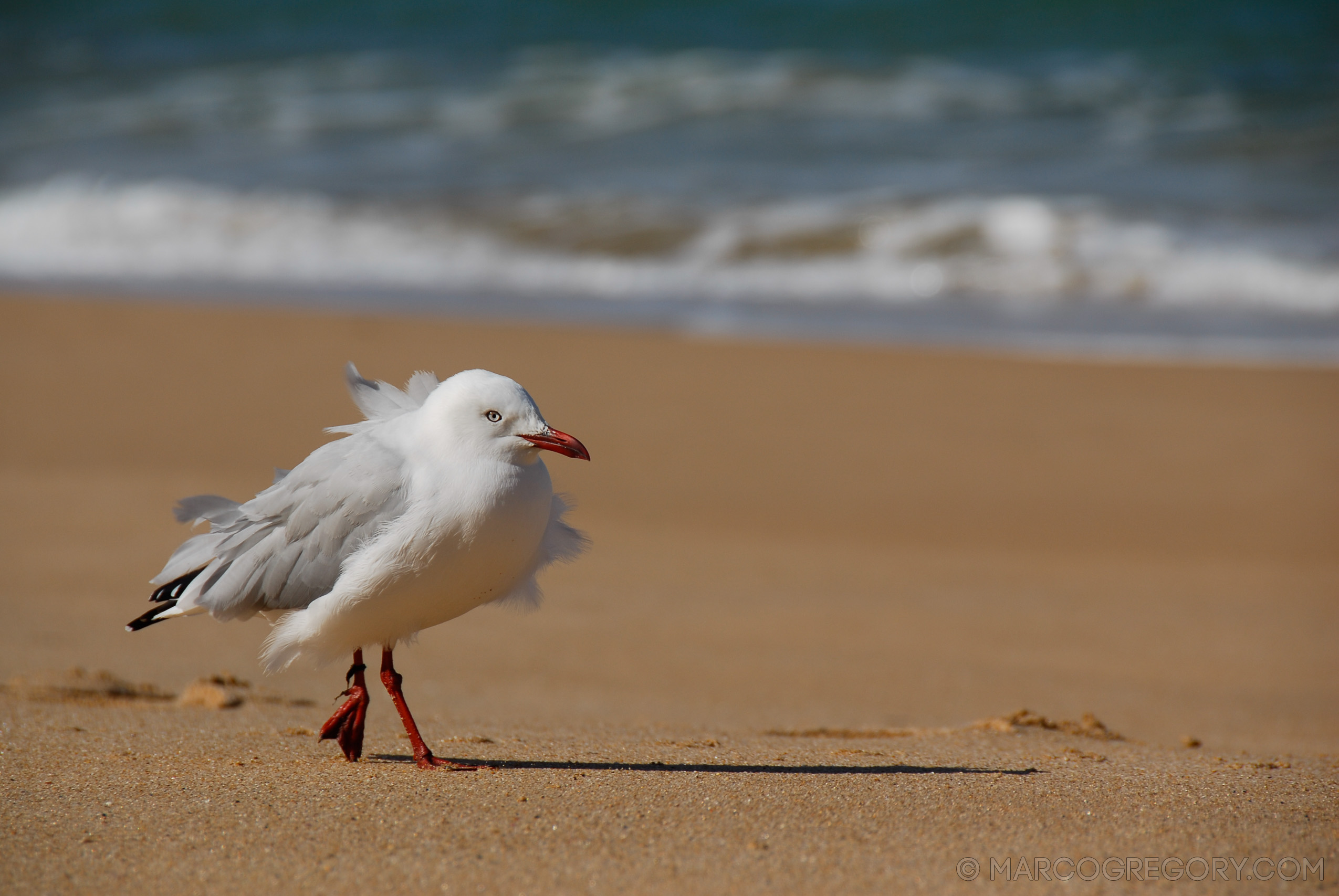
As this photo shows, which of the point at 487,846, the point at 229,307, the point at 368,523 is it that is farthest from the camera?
the point at 229,307

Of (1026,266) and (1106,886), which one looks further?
(1026,266)

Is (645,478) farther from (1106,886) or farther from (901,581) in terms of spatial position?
(1106,886)

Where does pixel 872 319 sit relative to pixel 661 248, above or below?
below

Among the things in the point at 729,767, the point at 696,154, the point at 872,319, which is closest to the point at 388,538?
the point at 729,767

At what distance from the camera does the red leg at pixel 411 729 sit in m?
3.39

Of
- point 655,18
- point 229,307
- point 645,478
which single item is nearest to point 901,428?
point 645,478

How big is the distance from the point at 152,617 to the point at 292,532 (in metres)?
0.51

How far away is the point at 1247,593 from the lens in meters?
5.71

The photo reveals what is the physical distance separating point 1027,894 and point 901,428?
5163mm

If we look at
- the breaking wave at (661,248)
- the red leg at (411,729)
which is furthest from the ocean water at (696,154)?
the red leg at (411,729)

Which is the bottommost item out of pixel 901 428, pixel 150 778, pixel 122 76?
pixel 150 778

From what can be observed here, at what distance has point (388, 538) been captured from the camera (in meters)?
3.17

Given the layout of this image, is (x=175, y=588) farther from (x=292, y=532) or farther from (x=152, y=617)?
(x=292, y=532)

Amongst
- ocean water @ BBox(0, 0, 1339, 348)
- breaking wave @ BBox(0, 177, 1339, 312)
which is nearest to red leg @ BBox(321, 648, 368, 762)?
ocean water @ BBox(0, 0, 1339, 348)
